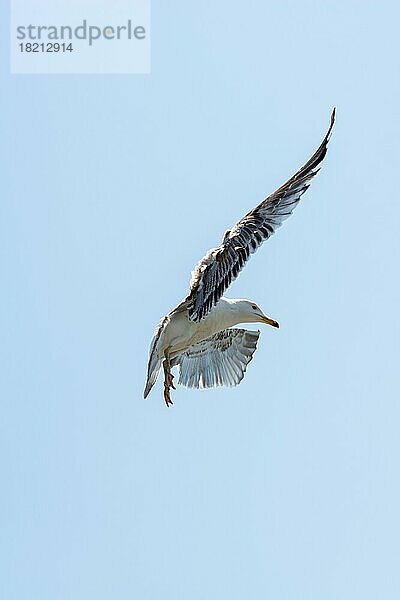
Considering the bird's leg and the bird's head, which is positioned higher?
the bird's head

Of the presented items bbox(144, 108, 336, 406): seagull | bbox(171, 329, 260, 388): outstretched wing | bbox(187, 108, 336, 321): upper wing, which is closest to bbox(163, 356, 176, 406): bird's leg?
bbox(144, 108, 336, 406): seagull

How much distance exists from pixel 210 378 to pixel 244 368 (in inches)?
20.0

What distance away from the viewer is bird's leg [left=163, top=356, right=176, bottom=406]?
21547mm

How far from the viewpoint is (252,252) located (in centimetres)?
2148

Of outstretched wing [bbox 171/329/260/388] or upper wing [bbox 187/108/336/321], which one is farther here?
outstretched wing [bbox 171/329/260/388]

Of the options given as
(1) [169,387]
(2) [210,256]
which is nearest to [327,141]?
(2) [210,256]

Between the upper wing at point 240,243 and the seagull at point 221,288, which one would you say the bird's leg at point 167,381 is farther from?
the upper wing at point 240,243

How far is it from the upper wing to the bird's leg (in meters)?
0.79

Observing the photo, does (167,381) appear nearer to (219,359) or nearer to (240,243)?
(240,243)

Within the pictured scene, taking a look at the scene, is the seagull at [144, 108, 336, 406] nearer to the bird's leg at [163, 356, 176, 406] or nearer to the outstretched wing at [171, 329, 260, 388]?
the bird's leg at [163, 356, 176, 406]

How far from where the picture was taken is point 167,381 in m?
21.8

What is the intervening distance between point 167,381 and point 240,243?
1.99 metres

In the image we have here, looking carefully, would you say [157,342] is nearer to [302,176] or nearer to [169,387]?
[169,387]

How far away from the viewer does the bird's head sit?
885 inches
